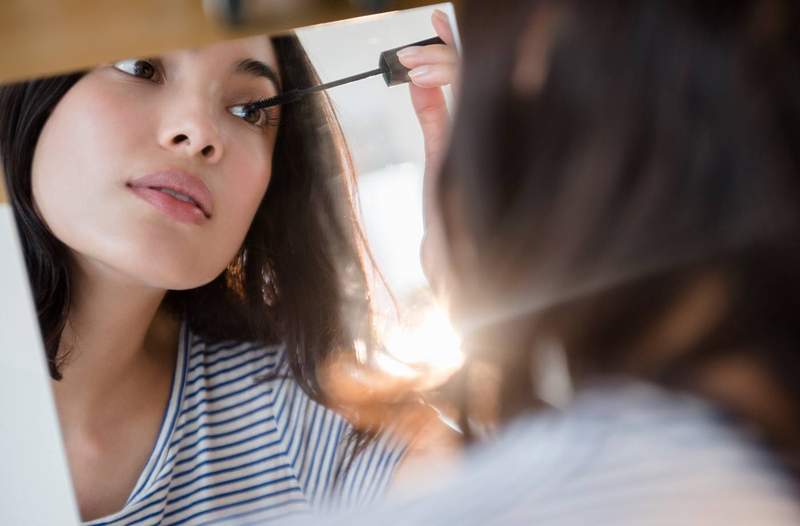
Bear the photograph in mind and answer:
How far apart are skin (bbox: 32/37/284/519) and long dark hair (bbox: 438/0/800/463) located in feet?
0.50

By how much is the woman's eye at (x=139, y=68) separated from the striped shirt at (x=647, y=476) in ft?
0.98

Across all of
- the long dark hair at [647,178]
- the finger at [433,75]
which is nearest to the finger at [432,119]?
the finger at [433,75]

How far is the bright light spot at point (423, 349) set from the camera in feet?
1.44

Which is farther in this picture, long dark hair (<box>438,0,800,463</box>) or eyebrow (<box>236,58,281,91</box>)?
eyebrow (<box>236,58,281,91</box>)

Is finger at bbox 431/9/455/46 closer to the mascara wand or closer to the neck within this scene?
the mascara wand

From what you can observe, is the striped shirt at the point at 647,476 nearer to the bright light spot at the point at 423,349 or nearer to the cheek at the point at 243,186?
the bright light spot at the point at 423,349

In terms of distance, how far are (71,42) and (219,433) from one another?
274 mm

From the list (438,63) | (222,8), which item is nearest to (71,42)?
(222,8)

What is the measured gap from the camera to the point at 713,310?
34 centimetres

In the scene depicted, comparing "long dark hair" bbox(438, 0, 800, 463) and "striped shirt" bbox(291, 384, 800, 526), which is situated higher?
"long dark hair" bbox(438, 0, 800, 463)

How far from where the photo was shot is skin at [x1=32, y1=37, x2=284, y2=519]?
1.38ft

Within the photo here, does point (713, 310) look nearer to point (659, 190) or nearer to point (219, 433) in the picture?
point (659, 190)

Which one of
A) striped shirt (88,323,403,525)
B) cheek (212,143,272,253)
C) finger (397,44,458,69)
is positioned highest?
finger (397,44,458,69)

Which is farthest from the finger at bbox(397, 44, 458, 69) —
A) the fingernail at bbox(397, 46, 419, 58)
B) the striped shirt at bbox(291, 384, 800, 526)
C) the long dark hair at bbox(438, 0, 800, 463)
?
the striped shirt at bbox(291, 384, 800, 526)
